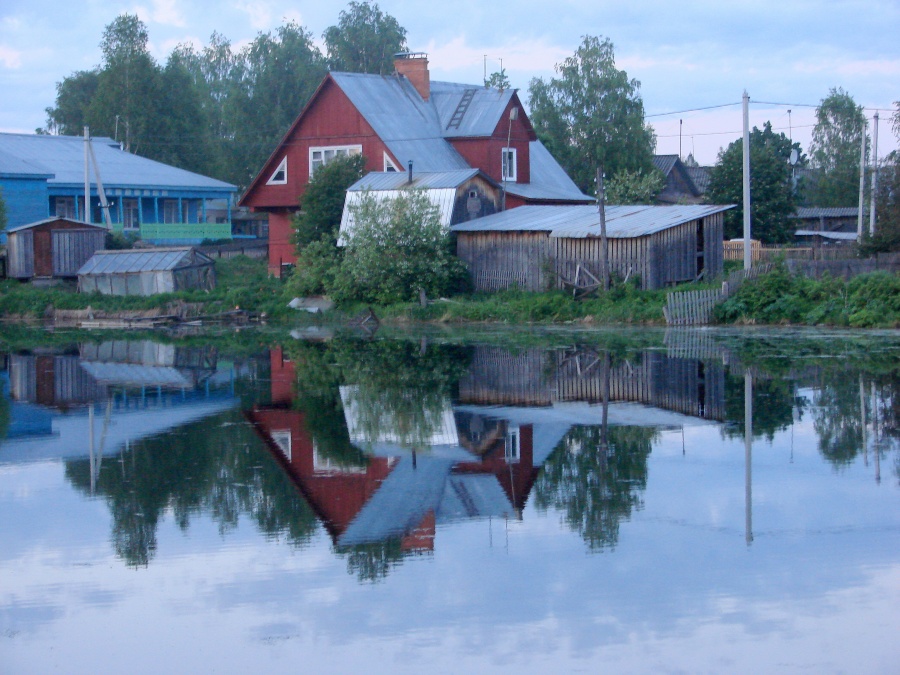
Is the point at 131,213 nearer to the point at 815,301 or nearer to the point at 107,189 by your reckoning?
the point at 107,189

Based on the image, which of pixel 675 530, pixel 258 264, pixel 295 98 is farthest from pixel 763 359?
pixel 295 98

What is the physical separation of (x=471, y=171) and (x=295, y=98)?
3114cm

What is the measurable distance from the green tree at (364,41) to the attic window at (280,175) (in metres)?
26.0

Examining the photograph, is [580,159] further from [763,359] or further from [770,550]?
[770,550]

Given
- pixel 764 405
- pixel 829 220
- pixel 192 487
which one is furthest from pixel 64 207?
pixel 192 487

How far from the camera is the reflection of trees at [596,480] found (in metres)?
10.0

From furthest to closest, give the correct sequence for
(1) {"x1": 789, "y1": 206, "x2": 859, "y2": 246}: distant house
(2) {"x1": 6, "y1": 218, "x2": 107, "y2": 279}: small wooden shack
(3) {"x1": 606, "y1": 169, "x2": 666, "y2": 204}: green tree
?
(1) {"x1": 789, "y1": 206, "x2": 859, "y2": 246}: distant house
(3) {"x1": 606, "y1": 169, "x2": 666, "y2": 204}: green tree
(2) {"x1": 6, "y1": 218, "x2": 107, "y2": 279}: small wooden shack

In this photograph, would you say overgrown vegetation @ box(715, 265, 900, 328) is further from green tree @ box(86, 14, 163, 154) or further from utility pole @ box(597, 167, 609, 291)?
green tree @ box(86, 14, 163, 154)

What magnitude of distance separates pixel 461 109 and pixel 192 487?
37.2 meters

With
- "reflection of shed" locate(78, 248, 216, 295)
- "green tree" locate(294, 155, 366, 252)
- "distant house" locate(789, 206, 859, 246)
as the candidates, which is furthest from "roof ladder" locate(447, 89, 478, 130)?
"distant house" locate(789, 206, 859, 246)

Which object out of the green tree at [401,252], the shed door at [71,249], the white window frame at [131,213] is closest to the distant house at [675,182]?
the white window frame at [131,213]

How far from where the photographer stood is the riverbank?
2930cm

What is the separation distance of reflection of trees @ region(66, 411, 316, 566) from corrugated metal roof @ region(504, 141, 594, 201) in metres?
29.8

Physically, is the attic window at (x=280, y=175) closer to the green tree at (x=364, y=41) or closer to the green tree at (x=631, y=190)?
the green tree at (x=631, y=190)
